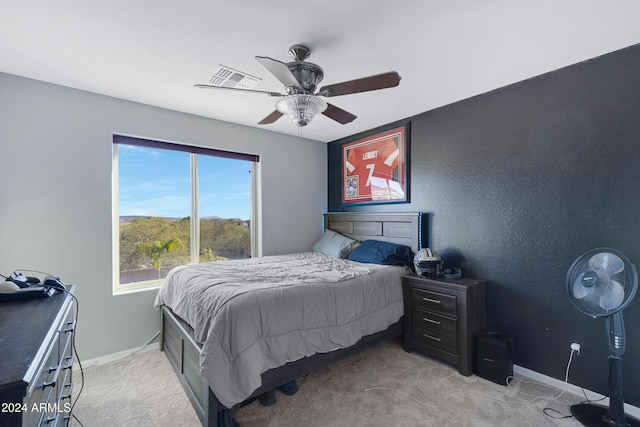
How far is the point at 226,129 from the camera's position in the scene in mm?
3568

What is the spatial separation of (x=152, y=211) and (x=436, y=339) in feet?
10.7

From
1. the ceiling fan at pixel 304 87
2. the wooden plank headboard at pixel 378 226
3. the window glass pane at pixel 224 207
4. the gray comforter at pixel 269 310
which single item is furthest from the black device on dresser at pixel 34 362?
the wooden plank headboard at pixel 378 226

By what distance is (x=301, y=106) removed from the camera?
1.95 meters

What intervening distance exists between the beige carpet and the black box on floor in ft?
0.23

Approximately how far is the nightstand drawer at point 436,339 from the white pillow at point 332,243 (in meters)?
1.40

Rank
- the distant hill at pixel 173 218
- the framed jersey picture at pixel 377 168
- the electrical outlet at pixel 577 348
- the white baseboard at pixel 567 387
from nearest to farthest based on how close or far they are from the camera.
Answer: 1. the white baseboard at pixel 567 387
2. the electrical outlet at pixel 577 348
3. the distant hill at pixel 173 218
4. the framed jersey picture at pixel 377 168

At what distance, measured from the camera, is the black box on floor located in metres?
2.25

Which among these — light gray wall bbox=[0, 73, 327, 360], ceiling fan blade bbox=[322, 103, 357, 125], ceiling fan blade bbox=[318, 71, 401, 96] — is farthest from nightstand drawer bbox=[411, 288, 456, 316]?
light gray wall bbox=[0, 73, 327, 360]

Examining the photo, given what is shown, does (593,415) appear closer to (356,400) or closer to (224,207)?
(356,400)

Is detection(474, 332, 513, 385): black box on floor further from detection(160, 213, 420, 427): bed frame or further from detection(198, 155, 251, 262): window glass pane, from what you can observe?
detection(198, 155, 251, 262): window glass pane

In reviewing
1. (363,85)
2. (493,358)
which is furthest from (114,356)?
(493,358)

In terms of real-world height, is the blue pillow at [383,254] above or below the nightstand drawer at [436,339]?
above

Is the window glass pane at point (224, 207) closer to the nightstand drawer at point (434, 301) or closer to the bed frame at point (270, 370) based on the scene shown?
the bed frame at point (270, 370)

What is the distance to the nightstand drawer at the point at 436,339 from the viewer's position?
249cm
